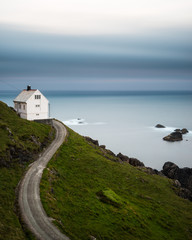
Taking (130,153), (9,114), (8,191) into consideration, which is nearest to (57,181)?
(8,191)

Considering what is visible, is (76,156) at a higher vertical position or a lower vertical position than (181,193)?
higher

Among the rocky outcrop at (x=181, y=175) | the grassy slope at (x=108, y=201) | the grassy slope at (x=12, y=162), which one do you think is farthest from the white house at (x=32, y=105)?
→ the rocky outcrop at (x=181, y=175)

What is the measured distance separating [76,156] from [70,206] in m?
17.5

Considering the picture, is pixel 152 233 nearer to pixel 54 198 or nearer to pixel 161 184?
pixel 54 198

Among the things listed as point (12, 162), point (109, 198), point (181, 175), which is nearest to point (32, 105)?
point (12, 162)

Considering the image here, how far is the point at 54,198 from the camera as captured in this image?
31375 mm

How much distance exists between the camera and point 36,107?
60.4 m

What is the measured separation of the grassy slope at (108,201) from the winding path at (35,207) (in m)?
0.87

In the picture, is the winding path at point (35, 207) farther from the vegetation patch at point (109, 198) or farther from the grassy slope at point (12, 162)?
the vegetation patch at point (109, 198)

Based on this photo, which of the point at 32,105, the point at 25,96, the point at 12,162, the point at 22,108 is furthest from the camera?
the point at 25,96

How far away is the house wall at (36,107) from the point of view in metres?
59.2

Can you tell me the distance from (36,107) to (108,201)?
34659 mm

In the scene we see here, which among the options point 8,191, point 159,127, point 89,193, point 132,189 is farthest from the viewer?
point 159,127

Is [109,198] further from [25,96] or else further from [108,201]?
[25,96]
